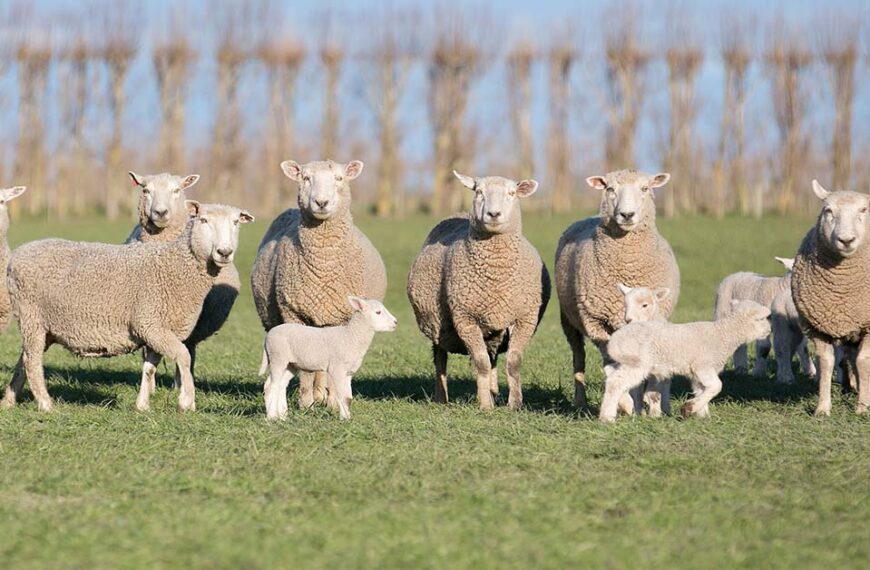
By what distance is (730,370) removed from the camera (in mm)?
13375

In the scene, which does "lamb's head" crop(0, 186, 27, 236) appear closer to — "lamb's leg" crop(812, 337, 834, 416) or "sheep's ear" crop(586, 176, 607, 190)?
"sheep's ear" crop(586, 176, 607, 190)

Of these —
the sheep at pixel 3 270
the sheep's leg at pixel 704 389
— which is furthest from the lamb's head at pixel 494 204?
the sheep at pixel 3 270

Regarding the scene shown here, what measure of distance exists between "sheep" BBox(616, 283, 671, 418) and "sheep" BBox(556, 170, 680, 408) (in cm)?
52

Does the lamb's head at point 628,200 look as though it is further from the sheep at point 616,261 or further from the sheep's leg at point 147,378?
the sheep's leg at point 147,378

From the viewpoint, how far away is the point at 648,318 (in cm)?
902

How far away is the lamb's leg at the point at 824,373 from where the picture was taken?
9.20 metres

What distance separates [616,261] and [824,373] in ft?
5.76

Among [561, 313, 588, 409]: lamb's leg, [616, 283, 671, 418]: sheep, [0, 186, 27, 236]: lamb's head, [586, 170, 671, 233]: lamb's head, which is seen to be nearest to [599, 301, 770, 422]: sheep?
[616, 283, 671, 418]: sheep

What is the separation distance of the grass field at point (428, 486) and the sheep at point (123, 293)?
0.47 meters

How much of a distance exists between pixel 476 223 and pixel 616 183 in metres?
1.17

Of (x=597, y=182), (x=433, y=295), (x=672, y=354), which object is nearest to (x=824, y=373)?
(x=672, y=354)

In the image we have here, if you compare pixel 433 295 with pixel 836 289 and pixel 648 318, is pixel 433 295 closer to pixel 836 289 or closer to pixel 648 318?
pixel 648 318

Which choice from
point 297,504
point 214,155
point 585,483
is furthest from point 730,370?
point 214,155

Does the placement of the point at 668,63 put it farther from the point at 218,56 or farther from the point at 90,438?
the point at 90,438
